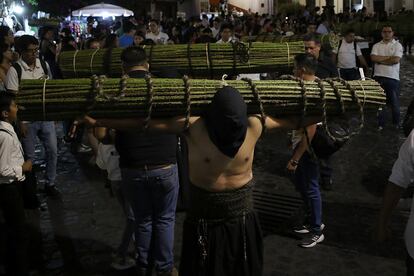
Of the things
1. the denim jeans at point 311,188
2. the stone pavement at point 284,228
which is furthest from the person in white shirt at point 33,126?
the denim jeans at point 311,188

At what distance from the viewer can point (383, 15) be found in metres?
17.9

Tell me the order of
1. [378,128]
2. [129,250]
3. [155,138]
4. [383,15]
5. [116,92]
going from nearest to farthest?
[116,92] < [155,138] < [129,250] < [378,128] < [383,15]

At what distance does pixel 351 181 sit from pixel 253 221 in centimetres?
371

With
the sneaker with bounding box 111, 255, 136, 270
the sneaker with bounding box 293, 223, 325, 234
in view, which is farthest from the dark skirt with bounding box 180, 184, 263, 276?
the sneaker with bounding box 293, 223, 325, 234

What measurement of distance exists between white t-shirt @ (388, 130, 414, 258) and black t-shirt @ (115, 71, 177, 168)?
1.75m

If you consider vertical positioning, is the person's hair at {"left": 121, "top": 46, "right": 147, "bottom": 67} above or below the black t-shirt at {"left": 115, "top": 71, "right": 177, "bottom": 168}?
above

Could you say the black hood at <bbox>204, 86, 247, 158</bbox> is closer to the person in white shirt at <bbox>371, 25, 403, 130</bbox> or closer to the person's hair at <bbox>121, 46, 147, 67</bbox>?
the person's hair at <bbox>121, 46, 147, 67</bbox>

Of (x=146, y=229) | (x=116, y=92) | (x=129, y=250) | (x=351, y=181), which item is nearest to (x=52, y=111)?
(x=116, y=92)

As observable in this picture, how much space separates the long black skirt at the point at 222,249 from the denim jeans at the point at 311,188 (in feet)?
5.95

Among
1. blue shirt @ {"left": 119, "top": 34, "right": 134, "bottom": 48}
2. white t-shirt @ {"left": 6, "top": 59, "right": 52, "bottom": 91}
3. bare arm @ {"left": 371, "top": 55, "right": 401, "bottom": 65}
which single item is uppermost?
blue shirt @ {"left": 119, "top": 34, "right": 134, "bottom": 48}

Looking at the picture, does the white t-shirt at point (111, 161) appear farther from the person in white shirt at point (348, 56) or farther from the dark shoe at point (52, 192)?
the person in white shirt at point (348, 56)

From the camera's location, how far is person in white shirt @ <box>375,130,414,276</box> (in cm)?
296

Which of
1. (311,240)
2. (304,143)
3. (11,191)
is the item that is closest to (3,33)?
(11,191)

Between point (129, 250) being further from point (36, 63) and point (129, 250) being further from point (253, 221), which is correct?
point (36, 63)
